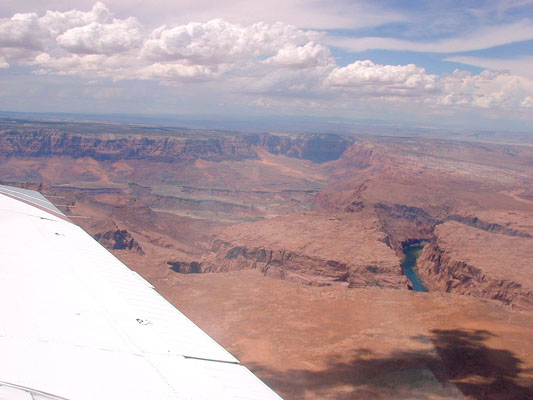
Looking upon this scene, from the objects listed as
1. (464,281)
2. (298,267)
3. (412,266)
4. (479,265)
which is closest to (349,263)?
(298,267)

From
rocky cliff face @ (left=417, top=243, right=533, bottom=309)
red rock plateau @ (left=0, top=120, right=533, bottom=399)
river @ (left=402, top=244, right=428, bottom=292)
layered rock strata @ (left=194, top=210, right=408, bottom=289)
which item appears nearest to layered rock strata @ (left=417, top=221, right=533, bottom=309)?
rocky cliff face @ (left=417, top=243, right=533, bottom=309)

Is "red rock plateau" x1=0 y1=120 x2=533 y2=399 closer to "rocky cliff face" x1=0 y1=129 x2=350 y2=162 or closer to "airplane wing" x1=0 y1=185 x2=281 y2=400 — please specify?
"airplane wing" x1=0 y1=185 x2=281 y2=400

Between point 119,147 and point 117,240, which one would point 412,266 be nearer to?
point 117,240

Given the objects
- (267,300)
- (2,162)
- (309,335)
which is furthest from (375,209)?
(2,162)

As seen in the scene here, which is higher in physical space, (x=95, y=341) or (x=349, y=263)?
(x=95, y=341)

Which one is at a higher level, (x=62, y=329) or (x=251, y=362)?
(x=62, y=329)

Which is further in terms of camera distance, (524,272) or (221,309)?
(524,272)

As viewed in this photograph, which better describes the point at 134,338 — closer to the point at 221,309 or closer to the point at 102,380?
the point at 102,380
